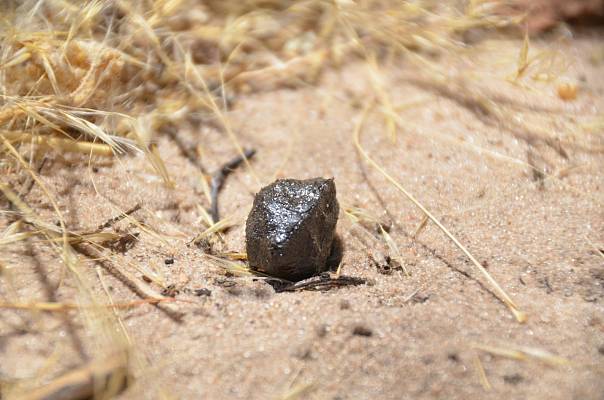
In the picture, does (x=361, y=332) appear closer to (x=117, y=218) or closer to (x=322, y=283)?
(x=322, y=283)

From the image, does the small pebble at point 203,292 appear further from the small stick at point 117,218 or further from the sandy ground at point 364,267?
the small stick at point 117,218

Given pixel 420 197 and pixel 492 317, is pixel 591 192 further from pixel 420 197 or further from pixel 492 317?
pixel 492 317

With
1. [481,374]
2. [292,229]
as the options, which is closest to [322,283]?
[292,229]

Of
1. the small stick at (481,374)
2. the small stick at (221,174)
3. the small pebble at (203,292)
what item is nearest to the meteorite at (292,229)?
the small pebble at (203,292)

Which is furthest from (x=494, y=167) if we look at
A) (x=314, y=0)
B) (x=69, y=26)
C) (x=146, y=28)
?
(x=69, y=26)

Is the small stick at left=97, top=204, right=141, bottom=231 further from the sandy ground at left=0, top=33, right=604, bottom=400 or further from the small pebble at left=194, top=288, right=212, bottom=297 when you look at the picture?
the small pebble at left=194, top=288, right=212, bottom=297

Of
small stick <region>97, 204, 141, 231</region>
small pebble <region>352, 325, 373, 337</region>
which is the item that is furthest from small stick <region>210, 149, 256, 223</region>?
small pebble <region>352, 325, 373, 337</region>
